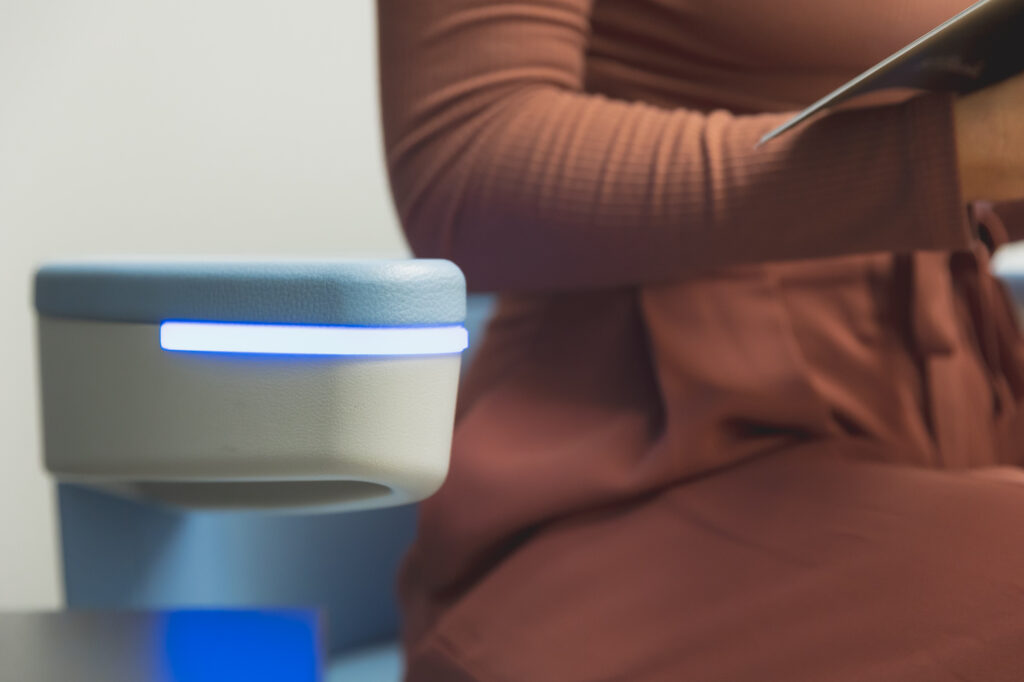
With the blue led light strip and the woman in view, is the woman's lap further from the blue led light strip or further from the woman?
the blue led light strip

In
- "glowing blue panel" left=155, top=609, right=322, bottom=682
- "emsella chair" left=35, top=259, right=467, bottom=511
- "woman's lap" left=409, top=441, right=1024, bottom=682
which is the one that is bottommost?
"glowing blue panel" left=155, top=609, right=322, bottom=682

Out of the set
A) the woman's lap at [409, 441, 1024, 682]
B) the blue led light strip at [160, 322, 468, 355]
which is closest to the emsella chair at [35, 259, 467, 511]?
the blue led light strip at [160, 322, 468, 355]

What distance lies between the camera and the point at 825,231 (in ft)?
1.22

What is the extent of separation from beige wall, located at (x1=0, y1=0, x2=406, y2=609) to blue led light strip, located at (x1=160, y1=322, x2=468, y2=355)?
44 cm

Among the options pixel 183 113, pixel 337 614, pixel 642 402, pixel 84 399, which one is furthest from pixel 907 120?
pixel 183 113

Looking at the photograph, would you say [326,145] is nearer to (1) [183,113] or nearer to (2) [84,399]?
(1) [183,113]

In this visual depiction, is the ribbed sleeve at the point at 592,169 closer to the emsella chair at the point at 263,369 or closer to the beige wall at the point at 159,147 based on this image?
the emsella chair at the point at 263,369

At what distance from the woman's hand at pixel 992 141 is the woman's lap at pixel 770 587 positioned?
0.12 meters

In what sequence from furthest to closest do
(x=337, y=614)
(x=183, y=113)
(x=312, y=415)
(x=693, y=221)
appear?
(x=183, y=113) → (x=337, y=614) → (x=693, y=221) → (x=312, y=415)

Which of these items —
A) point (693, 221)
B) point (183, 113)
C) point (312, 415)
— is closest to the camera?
point (312, 415)

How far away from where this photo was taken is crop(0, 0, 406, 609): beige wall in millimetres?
675

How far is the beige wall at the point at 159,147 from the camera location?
68cm

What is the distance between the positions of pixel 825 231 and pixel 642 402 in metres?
0.12

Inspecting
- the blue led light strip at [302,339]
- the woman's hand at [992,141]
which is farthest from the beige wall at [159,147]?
the woman's hand at [992,141]
